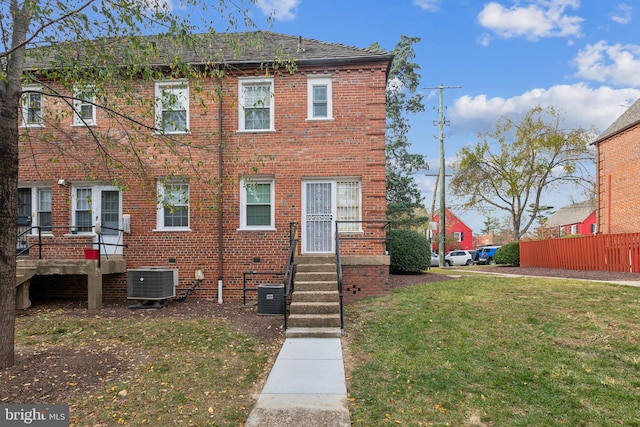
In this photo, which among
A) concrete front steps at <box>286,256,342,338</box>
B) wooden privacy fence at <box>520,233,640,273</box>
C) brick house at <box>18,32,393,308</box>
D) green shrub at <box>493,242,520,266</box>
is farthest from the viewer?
green shrub at <box>493,242,520,266</box>

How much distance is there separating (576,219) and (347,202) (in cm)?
5251

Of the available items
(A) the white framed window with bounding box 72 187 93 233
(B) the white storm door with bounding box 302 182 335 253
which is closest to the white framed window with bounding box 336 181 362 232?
(B) the white storm door with bounding box 302 182 335 253

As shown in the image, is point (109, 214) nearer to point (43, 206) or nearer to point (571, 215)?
point (43, 206)

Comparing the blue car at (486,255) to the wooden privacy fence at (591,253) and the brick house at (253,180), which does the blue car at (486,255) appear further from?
the brick house at (253,180)

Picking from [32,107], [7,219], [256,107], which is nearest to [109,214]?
[32,107]

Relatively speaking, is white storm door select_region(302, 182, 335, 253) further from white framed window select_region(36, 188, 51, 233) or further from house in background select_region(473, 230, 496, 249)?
house in background select_region(473, 230, 496, 249)

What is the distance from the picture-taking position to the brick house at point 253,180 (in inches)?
420

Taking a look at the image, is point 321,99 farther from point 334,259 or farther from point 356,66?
point 334,259

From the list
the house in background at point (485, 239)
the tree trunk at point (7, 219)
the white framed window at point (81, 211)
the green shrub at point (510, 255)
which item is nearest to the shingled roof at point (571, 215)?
the house in background at point (485, 239)

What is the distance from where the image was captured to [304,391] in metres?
4.80

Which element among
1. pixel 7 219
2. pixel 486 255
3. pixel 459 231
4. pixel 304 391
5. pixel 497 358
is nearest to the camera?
pixel 304 391

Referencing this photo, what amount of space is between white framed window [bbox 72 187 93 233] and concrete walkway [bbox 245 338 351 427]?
7.68 m

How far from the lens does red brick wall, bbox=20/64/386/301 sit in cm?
1069

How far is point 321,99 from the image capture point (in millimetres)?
10953
